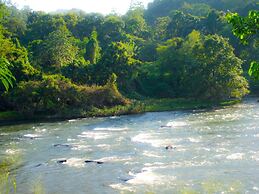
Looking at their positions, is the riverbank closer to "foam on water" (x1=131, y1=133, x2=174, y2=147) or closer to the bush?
the bush

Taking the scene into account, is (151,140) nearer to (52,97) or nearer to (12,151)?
(12,151)

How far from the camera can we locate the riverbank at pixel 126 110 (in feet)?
150

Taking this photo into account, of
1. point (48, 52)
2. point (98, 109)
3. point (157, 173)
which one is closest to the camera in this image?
point (157, 173)

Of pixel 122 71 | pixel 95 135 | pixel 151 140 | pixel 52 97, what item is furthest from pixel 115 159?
pixel 122 71

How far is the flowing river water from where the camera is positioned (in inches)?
758

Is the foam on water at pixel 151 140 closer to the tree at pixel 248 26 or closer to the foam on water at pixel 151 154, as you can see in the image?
the foam on water at pixel 151 154

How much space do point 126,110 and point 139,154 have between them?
21.9m

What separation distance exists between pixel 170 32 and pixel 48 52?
97.0 ft

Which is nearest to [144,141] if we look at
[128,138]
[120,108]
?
[128,138]

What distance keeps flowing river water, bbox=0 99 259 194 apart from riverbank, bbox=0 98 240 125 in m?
4.25

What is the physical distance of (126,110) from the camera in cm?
4756

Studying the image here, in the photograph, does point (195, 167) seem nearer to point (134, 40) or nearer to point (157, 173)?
point (157, 173)

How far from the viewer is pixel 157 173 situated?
68.5ft

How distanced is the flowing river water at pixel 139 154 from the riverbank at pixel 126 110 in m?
4.25
